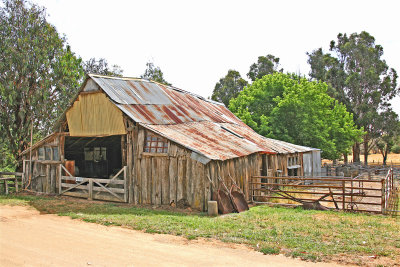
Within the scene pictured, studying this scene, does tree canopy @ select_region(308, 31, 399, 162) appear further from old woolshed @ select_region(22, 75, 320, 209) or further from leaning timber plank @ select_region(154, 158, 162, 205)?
leaning timber plank @ select_region(154, 158, 162, 205)

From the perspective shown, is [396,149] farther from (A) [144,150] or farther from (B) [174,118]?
(A) [144,150]

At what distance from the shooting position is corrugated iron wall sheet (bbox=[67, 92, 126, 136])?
56.3ft

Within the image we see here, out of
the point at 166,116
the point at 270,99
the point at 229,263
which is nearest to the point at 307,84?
the point at 270,99

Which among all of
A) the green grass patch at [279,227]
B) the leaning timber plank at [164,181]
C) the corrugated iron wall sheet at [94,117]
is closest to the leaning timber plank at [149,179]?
the leaning timber plank at [164,181]

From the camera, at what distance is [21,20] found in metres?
25.3

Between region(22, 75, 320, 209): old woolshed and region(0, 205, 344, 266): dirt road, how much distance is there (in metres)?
4.40

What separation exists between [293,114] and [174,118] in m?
17.1

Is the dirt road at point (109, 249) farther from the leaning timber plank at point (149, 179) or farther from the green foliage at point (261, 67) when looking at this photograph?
the green foliage at point (261, 67)

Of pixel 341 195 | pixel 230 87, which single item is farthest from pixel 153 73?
pixel 341 195

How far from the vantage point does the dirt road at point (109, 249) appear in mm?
7723

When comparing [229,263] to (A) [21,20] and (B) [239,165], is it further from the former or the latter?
(A) [21,20]

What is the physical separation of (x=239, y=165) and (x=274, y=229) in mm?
6054

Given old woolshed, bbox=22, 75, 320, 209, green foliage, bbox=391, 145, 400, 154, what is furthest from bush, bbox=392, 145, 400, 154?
old woolshed, bbox=22, 75, 320, 209

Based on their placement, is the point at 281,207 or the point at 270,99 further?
the point at 270,99
